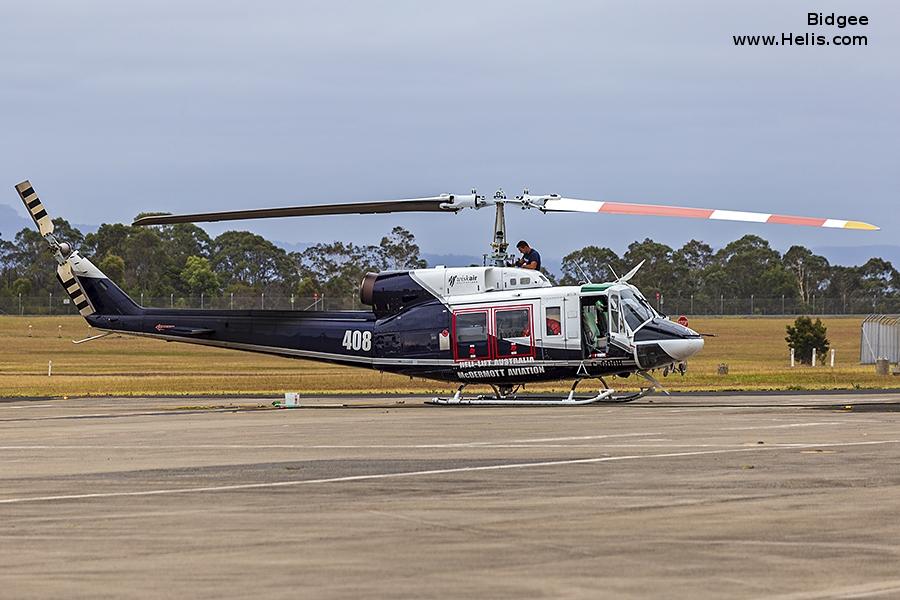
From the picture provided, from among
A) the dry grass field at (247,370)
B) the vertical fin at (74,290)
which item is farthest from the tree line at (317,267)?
the vertical fin at (74,290)

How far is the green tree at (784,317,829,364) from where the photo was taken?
210ft

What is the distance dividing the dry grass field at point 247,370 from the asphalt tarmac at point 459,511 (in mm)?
18396

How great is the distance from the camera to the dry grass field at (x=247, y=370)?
4050cm

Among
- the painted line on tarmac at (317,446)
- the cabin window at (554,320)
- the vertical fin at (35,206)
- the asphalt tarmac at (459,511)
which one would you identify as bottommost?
the asphalt tarmac at (459,511)

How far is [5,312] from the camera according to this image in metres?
130

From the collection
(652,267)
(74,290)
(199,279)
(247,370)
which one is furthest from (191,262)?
(74,290)

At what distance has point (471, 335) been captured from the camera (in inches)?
1136

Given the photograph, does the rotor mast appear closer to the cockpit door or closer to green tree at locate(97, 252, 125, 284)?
the cockpit door

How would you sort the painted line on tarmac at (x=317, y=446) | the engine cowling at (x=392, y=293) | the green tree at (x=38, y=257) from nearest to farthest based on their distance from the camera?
the painted line on tarmac at (x=317, y=446), the engine cowling at (x=392, y=293), the green tree at (x=38, y=257)

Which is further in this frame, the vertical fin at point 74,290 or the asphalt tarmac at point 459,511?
the vertical fin at point 74,290

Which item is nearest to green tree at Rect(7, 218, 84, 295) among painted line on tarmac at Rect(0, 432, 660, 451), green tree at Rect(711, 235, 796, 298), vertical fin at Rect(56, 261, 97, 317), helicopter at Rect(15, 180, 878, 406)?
green tree at Rect(711, 235, 796, 298)

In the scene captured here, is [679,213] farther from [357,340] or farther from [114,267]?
[114,267]

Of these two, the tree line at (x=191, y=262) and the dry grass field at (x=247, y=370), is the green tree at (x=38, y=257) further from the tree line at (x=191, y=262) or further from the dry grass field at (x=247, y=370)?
the dry grass field at (x=247, y=370)

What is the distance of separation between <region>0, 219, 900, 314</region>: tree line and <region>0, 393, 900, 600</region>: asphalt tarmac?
122 m
